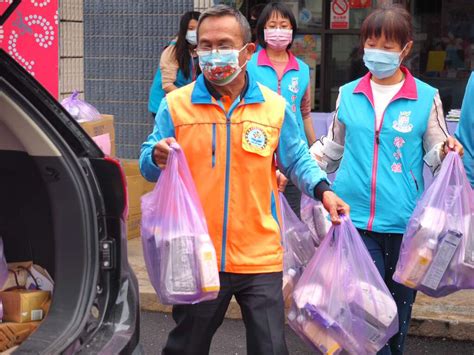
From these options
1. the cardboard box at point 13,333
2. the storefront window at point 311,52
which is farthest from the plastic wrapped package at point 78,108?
the storefront window at point 311,52

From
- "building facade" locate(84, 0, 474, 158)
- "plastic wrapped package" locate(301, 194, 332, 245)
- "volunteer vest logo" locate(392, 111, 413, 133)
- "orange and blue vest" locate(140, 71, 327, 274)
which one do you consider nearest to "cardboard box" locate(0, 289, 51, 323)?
"orange and blue vest" locate(140, 71, 327, 274)

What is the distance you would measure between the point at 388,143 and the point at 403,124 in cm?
11

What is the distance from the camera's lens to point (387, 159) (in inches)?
167

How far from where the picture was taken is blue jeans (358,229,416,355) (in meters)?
4.30

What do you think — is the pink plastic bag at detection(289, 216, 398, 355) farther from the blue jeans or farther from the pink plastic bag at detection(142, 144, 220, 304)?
the pink plastic bag at detection(142, 144, 220, 304)

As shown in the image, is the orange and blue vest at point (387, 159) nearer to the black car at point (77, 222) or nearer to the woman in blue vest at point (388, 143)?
the woman in blue vest at point (388, 143)

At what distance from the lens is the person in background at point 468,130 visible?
14.6ft

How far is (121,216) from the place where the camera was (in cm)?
318

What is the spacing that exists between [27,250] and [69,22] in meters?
3.28

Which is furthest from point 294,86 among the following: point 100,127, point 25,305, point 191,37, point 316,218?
point 25,305

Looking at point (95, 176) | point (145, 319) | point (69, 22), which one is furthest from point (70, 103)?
point (95, 176)

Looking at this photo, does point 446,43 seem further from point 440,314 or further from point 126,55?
point 440,314

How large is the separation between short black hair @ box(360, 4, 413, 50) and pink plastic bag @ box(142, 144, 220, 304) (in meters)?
1.26

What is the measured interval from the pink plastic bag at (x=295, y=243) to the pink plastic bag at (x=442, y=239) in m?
0.43
